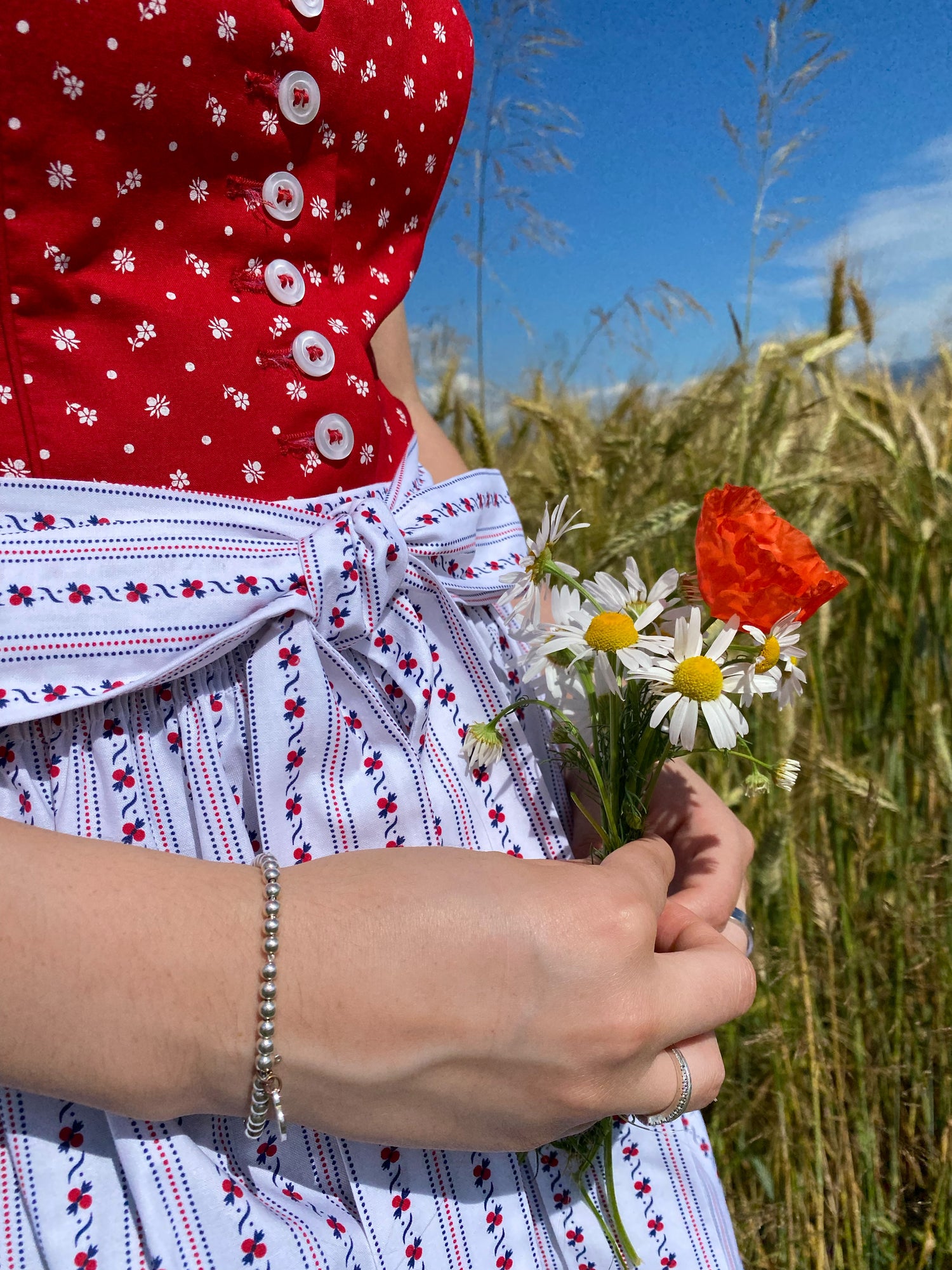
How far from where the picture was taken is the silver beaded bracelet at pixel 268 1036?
41cm

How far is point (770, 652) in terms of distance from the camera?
1.70ft

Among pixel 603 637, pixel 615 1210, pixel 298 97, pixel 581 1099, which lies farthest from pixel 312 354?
pixel 615 1210

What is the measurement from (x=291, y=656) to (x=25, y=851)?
0.19 metres

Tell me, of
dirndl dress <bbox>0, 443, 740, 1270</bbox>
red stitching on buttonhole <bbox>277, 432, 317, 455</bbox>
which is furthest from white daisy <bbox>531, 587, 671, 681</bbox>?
red stitching on buttonhole <bbox>277, 432, 317, 455</bbox>

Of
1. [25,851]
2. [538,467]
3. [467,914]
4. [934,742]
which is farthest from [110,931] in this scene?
[538,467]

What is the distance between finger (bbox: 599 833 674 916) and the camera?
18.8 inches

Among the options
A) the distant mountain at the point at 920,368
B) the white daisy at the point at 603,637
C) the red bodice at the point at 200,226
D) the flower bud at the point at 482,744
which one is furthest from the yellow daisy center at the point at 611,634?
the distant mountain at the point at 920,368

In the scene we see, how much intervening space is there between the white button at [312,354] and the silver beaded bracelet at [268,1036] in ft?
1.14

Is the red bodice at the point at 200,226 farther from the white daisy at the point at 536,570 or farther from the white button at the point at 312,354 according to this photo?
the white daisy at the point at 536,570

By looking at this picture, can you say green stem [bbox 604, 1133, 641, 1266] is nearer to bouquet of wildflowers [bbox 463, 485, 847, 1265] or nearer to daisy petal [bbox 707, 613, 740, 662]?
bouquet of wildflowers [bbox 463, 485, 847, 1265]

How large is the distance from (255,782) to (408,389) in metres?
0.53

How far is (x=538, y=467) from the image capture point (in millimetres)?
1771

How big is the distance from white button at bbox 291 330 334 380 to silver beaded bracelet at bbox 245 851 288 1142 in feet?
1.14

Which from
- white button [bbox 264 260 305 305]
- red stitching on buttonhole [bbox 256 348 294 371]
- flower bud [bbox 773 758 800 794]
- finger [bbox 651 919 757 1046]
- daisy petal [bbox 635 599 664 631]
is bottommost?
finger [bbox 651 919 757 1046]
